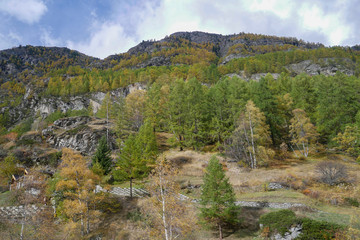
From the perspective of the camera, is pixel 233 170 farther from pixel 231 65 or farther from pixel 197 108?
pixel 231 65

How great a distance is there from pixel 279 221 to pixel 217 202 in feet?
16.7

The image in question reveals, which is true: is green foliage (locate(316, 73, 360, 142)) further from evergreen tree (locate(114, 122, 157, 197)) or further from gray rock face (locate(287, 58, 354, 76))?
gray rock face (locate(287, 58, 354, 76))

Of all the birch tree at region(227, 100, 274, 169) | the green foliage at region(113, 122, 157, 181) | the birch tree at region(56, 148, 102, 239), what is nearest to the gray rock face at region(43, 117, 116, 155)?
the green foliage at region(113, 122, 157, 181)

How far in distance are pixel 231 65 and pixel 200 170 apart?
84.5 meters

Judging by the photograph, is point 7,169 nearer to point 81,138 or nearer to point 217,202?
point 81,138

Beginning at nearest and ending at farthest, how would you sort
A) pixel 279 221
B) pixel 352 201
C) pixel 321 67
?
pixel 279 221 → pixel 352 201 → pixel 321 67

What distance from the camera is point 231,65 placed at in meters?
104

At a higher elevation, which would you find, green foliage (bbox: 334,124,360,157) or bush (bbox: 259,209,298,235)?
green foliage (bbox: 334,124,360,157)

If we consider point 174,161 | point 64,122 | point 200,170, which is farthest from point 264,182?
point 64,122

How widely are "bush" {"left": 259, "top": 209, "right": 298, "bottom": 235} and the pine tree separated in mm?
2454

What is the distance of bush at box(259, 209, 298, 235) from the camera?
14916 mm

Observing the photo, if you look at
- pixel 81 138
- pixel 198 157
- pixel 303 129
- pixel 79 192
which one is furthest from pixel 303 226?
pixel 81 138

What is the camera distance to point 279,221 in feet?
52.1

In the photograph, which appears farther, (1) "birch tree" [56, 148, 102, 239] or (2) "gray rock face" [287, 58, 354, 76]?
(2) "gray rock face" [287, 58, 354, 76]
